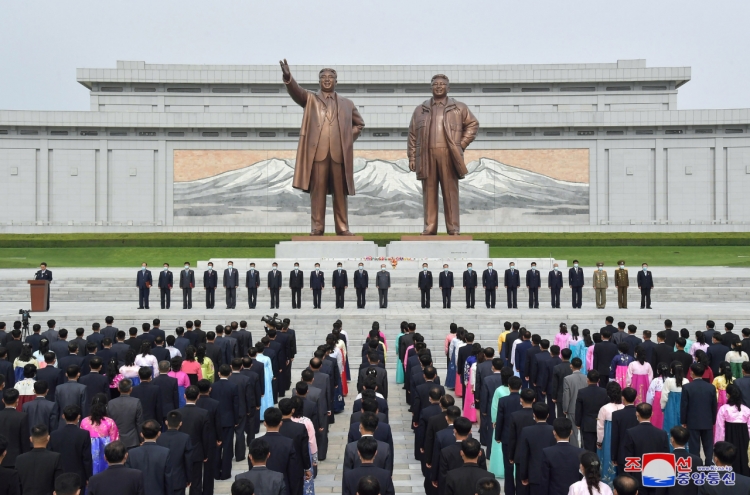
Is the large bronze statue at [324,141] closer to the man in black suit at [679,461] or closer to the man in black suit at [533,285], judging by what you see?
the man in black suit at [533,285]

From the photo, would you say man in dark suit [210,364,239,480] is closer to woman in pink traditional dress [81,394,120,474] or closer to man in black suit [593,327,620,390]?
woman in pink traditional dress [81,394,120,474]

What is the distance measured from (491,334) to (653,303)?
692 cm

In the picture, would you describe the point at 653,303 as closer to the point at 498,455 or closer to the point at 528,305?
the point at 528,305

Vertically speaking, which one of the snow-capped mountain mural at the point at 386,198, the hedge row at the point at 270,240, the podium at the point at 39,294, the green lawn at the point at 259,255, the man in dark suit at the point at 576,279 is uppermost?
the snow-capped mountain mural at the point at 386,198

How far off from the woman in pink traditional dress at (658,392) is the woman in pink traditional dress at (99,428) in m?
5.12

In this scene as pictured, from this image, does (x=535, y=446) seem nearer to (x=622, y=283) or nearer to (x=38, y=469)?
(x=38, y=469)

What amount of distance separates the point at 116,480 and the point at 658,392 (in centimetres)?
534

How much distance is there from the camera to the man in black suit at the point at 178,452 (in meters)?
5.51

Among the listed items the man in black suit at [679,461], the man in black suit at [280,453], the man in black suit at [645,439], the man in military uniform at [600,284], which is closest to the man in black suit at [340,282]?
the man in military uniform at [600,284]

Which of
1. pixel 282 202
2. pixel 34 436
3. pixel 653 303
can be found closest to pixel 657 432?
pixel 34 436

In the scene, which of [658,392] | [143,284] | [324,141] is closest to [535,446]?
[658,392]

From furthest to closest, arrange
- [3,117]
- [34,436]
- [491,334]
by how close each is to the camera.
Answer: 1. [3,117]
2. [491,334]
3. [34,436]

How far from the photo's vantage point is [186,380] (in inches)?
306

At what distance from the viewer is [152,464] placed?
5133 mm
